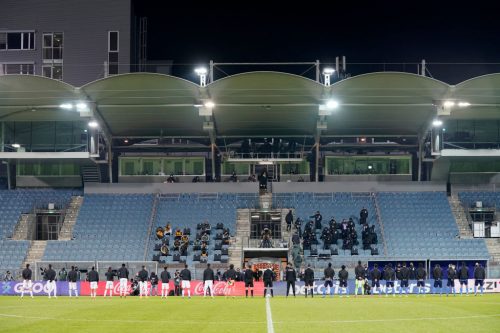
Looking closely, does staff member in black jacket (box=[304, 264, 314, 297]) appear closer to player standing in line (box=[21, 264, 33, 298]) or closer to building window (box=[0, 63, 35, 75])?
player standing in line (box=[21, 264, 33, 298])

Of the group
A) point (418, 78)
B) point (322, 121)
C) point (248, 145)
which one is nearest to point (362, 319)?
point (418, 78)

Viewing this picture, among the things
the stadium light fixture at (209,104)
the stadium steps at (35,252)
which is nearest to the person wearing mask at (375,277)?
the stadium light fixture at (209,104)

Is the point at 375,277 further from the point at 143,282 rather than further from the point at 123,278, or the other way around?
the point at 123,278

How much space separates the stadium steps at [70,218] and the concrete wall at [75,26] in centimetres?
1180

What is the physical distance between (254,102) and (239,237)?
387 inches

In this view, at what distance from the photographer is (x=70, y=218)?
62.3m

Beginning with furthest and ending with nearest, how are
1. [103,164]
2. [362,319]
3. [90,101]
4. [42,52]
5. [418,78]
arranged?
[42,52] < [103,164] < [90,101] < [418,78] < [362,319]

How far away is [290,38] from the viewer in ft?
238

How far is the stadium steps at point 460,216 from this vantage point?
196ft

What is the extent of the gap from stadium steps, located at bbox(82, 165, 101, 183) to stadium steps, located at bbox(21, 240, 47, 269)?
25.9 feet

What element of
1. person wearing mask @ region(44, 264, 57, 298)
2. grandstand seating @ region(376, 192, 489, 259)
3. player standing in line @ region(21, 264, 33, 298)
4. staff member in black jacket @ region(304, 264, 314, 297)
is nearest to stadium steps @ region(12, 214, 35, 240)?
player standing in line @ region(21, 264, 33, 298)

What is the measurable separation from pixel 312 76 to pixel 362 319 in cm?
5226

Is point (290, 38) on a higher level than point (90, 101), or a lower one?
higher

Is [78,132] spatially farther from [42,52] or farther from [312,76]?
[312,76]
